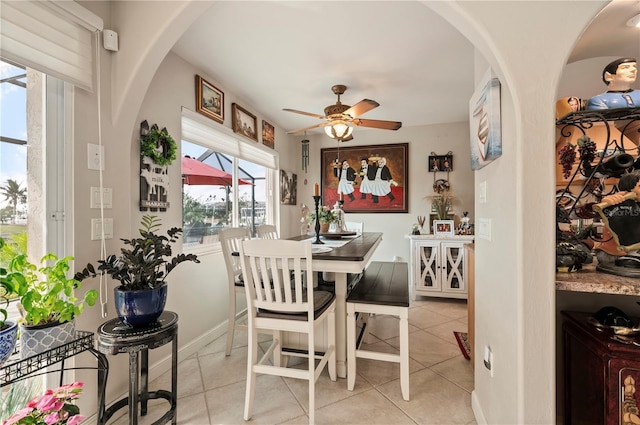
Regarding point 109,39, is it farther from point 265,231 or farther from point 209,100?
point 265,231

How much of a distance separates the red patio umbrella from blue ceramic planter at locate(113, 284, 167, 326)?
1.41 meters

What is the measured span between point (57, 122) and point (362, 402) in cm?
237

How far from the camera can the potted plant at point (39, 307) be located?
44.7 inches

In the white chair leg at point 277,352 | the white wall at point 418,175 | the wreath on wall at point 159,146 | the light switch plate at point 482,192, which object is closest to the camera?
the light switch plate at point 482,192

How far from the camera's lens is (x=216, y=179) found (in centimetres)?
289

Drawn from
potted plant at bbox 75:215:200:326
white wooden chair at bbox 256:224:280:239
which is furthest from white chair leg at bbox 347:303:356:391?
white wooden chair at bbox 256:224:280:239

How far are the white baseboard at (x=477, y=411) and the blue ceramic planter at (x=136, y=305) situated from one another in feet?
6.03

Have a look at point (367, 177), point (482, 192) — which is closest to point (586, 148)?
point (482, 192)

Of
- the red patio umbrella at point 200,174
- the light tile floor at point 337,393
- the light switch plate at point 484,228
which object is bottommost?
the light tile floor at point 337,393

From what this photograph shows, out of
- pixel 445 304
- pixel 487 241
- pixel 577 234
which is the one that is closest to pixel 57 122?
pixel 487 241

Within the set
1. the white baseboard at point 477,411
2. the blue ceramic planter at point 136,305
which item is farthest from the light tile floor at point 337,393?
the blue ceramic planter at point 136,305

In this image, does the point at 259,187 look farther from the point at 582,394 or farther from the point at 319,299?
the point at 582,394

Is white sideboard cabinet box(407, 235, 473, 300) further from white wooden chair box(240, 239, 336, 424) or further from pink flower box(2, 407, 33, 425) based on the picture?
pink flower box(2, 407, 33, 425)

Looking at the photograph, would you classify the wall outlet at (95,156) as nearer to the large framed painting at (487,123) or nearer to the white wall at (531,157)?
the white wall at (531,157)
